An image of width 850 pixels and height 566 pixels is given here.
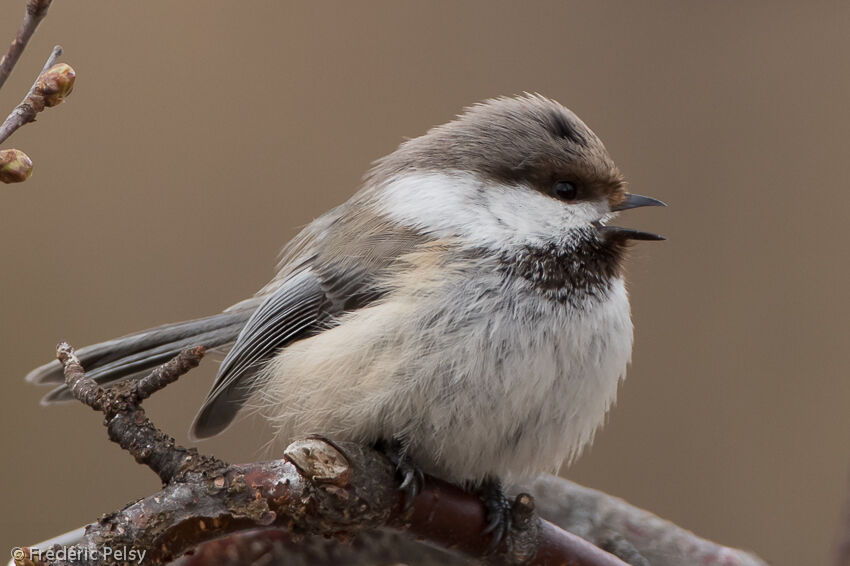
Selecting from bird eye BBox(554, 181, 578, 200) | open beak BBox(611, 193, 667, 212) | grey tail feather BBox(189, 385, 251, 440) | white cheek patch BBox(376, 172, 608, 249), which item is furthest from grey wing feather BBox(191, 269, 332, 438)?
open beak BBox(611, 193, 667, 212)

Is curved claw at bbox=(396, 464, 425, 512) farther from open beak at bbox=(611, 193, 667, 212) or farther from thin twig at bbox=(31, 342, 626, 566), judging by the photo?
open beak at bbox=(611, 193, 667, 212)

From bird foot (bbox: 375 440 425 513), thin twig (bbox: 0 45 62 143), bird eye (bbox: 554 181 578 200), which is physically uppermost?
bird eye (bbox: 554 181 578 200)

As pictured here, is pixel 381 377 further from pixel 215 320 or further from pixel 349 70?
pixel 349 70

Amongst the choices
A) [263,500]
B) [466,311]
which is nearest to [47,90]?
[263,500]

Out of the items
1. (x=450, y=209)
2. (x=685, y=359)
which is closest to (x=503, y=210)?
(x=450, y=209)

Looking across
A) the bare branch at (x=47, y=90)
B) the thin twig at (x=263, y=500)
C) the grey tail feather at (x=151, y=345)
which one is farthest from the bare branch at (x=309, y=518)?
the grey tail feather at (x=151, y=345)
